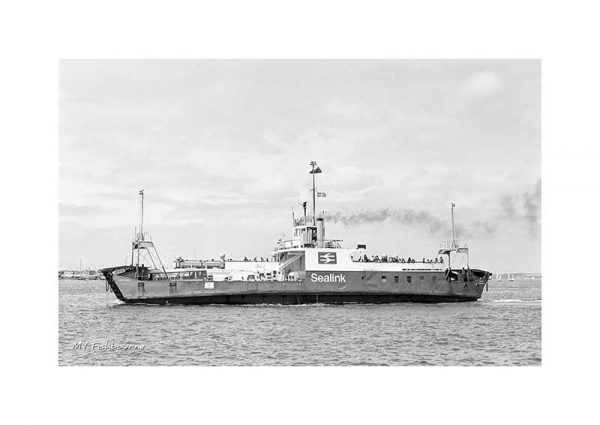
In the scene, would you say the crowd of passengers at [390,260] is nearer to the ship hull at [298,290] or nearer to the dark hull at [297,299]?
the ship hull at [298,290]

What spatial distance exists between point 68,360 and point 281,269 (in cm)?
1738

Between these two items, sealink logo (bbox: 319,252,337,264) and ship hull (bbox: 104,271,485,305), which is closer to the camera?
ship hull (bbox: 104,271,485,305)

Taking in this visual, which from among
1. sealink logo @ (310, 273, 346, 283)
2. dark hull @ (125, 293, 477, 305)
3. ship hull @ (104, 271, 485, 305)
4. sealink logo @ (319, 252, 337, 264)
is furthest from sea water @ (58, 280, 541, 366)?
sealink logo @ (319, 252, 337, 264)

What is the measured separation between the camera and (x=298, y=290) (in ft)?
113

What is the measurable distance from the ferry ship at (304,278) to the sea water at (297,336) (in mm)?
1183

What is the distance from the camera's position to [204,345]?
2186cm

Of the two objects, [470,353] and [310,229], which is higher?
[310,229]

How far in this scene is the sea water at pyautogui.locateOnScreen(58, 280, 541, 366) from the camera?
788 inches

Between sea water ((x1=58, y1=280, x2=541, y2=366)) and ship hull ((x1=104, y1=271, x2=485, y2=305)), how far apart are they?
0.94 metres

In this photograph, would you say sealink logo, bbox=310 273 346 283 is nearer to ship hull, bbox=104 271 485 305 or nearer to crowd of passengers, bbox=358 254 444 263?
ship hull, bbox=104 271 485 305

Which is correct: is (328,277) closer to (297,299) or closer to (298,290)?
(298,290)

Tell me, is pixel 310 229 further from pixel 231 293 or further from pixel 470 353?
pixel 470 353

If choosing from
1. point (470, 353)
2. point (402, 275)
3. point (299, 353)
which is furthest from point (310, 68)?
point (402, 275)

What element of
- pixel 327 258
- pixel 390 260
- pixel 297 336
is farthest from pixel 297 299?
pixel 297 336
